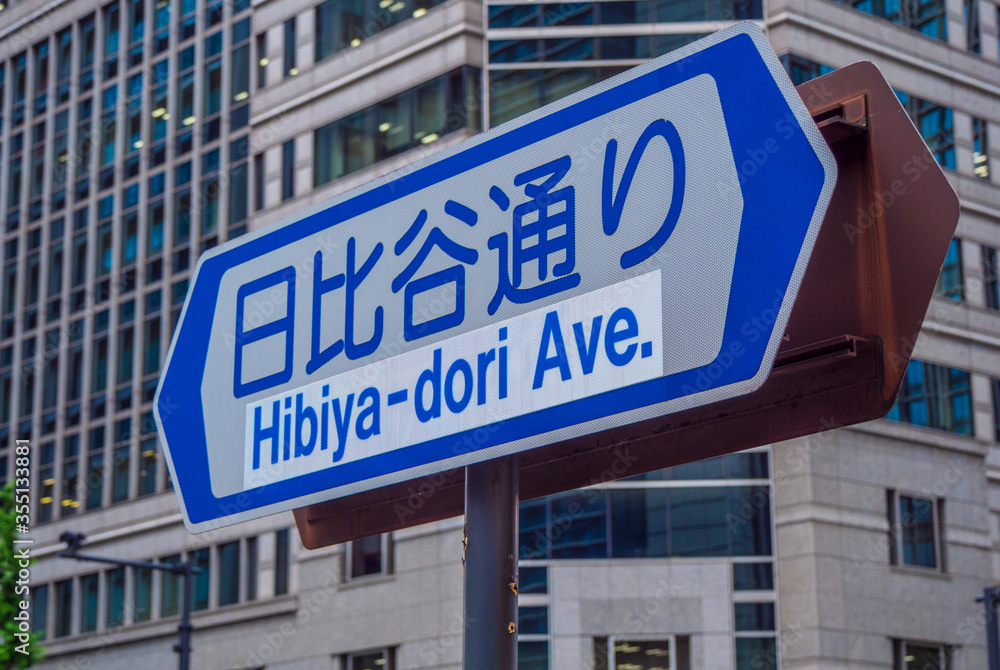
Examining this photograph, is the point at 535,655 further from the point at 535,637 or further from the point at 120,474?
the point at 120,474

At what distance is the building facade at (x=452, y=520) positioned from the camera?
119 feet

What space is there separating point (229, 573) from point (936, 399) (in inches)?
831

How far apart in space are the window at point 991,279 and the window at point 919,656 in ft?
32.3

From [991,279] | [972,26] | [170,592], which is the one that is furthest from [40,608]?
[972,26]

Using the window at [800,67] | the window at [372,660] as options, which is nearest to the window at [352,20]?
the window at [800,67]

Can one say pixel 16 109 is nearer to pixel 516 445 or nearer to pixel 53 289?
pixel 53 289

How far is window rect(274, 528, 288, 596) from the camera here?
42438 mm

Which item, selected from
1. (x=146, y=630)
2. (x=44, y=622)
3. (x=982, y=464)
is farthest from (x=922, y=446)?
(x=44, y=622)

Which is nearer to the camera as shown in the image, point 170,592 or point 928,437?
point 928,437

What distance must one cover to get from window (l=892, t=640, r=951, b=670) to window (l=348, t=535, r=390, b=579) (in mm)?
13387

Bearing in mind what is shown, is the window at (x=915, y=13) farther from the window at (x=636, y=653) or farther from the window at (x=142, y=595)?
the window at (x=142, y=595)

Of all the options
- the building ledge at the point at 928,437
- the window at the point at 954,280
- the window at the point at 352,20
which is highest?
the window at the point at 352,20

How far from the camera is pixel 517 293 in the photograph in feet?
11.9

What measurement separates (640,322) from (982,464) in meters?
39.4
